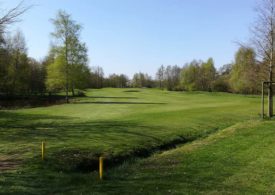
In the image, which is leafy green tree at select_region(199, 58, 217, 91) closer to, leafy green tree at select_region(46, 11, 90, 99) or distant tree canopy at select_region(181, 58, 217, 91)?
distant tree canopy at select_region(181, 58, 217, 91)

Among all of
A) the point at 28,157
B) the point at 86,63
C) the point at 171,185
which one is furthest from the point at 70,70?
the point at 171,185

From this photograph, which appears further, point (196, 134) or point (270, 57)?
point (270, 57)

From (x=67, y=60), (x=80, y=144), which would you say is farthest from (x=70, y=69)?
(x=80, y=144)

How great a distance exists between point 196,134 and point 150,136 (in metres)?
3.98

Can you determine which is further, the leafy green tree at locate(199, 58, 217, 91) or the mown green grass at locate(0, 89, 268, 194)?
the leafy green tree at locate(199, 58, 217, 91)

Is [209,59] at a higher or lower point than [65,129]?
higher

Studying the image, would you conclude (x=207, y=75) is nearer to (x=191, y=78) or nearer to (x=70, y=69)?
(x=191, y=78)

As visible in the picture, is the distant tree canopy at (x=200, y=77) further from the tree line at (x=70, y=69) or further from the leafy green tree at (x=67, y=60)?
the leafy green tree at (x=67, y=60)

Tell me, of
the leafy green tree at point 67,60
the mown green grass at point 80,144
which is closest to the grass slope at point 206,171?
the mown green grass at point 80,144

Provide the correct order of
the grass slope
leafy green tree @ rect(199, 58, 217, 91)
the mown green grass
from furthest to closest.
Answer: leafy green tree @ rect(199, 58, 217, 91) < the mown green grass < the grass slope

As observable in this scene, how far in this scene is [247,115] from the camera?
37.6 metres

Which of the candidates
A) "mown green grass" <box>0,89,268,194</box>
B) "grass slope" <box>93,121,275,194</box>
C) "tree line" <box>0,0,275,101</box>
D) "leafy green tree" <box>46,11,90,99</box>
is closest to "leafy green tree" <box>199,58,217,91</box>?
"tree line" <box>0,0,275,101</box>

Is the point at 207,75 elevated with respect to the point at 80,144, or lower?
elevated

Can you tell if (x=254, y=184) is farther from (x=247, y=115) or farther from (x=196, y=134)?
(x=247, y=115)
